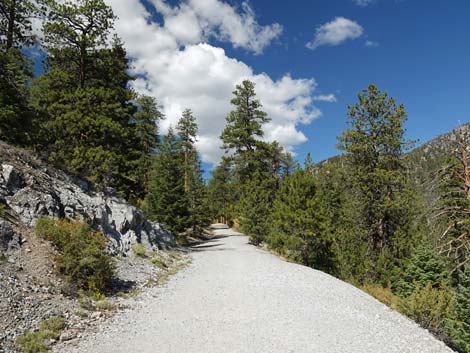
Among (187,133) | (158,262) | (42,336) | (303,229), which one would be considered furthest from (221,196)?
Result: (42,336)

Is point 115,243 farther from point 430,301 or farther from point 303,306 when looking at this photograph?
point 430,301

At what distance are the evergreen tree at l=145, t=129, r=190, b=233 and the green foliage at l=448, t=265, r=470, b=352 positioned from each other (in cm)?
1805

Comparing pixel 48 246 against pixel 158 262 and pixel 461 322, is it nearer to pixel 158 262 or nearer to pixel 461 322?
pixel 158 262

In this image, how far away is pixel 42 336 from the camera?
6.30 metres

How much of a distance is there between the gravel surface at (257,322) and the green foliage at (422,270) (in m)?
5.09

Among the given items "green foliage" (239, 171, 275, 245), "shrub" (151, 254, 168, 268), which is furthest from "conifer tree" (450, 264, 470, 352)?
"green foliage" (239, 171, 275, 245)

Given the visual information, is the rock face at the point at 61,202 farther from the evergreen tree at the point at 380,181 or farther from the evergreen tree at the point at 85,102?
the evergreen tree at the point at 380,181

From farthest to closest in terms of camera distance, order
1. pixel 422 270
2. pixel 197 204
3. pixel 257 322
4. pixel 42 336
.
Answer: pixel 197 204 < pixel 422 270 < pixel 257 322 < pixel 42 336

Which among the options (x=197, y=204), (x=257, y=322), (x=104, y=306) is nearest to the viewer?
(x=257, y=322)

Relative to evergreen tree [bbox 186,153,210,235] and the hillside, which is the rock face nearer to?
the hillside

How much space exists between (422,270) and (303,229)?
603 centimetres

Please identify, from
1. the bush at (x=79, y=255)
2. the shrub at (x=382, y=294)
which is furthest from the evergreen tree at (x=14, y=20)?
the shrub at (x=382, y=294)

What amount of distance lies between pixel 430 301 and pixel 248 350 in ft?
23.6

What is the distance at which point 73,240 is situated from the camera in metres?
9.77
